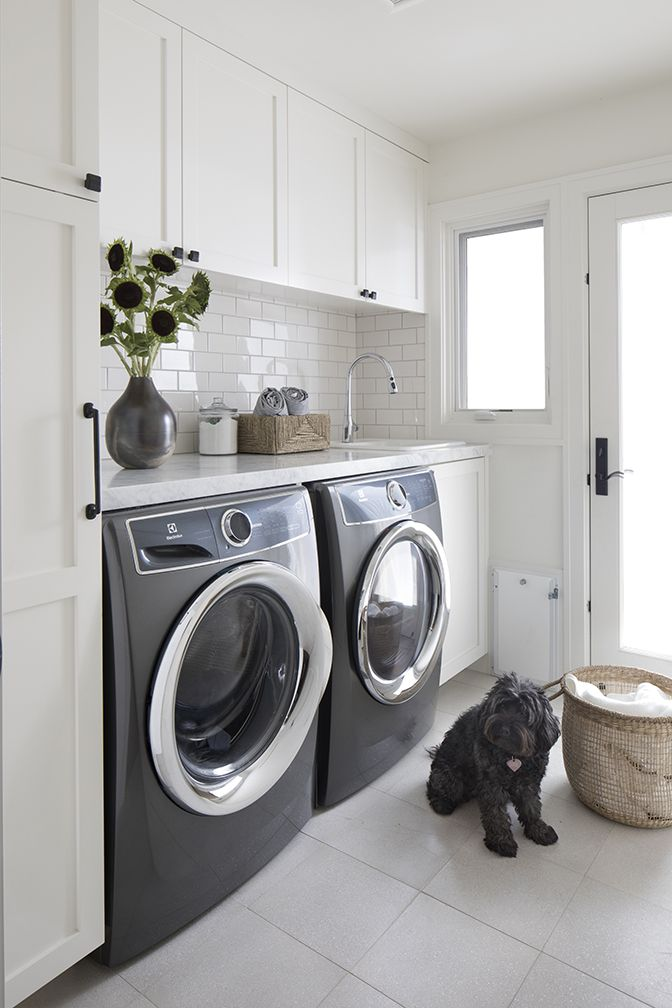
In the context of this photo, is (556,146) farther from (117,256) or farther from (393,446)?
(117,256)

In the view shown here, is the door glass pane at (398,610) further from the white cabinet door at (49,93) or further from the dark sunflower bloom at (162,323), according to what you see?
the white cabinet door at (49,93)

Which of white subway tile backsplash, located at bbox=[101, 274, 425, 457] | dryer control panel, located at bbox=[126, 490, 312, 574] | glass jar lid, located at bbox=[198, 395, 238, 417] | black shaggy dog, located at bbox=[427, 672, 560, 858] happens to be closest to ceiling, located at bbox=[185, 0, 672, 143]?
white subway tile backsplash, located at bbox=[101, 274, 425, 457]

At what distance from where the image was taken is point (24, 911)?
133 cm

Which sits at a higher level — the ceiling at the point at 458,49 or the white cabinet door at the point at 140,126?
the ceiling at the point at 458,49

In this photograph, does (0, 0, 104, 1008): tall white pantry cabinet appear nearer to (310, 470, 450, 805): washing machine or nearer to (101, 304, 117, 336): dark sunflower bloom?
(101, 304, 117, 336): dark sunflower bloom

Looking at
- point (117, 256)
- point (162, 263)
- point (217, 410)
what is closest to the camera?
point (117, 256)

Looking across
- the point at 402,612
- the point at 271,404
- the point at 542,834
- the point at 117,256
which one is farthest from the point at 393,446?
the point at 542,834

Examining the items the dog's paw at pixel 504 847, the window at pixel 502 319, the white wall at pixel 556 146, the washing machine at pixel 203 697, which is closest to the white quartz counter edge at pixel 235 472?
the washing machine at pixel 203 697

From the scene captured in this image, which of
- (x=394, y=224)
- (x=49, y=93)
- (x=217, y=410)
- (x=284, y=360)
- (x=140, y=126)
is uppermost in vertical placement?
(x=394, y=224)

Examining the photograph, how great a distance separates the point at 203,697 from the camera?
1699mm

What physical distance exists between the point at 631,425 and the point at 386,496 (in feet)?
3.95

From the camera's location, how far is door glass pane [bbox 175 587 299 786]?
1.66m

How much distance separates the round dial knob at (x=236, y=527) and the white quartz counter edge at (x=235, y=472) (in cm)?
8

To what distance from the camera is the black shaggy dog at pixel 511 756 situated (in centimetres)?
194
